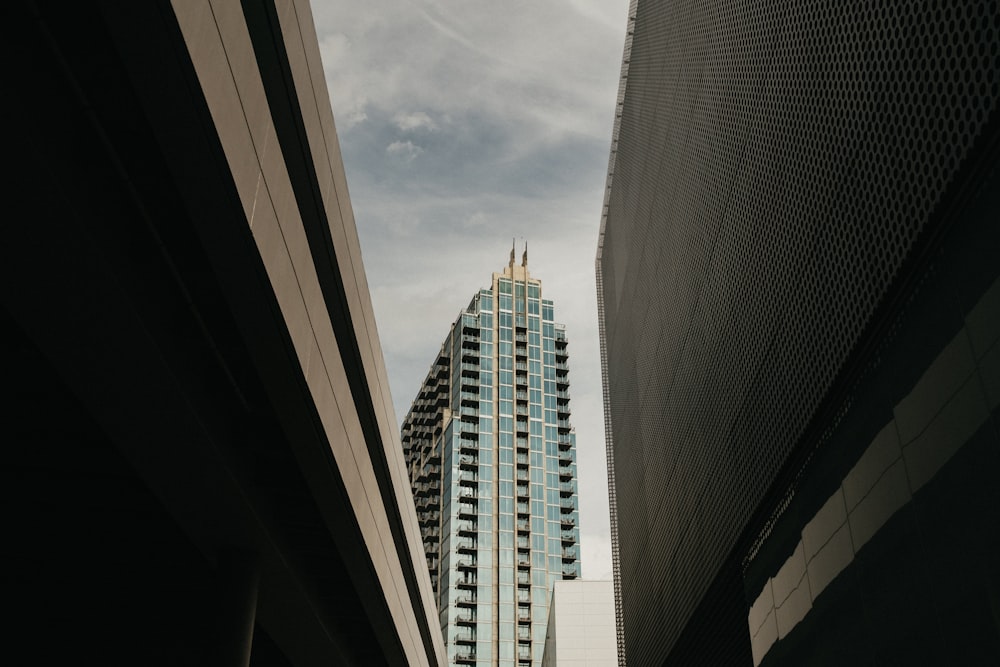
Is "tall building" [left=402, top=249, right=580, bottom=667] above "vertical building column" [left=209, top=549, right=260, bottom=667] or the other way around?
above

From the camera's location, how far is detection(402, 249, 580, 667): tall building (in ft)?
252

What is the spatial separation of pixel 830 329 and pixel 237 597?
11233mm

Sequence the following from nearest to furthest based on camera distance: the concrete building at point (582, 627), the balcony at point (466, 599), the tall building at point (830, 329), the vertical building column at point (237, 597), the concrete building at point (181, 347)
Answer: the concrete building at point (181, 347)
the tall building at point (830, 329)
the vertical building column at point (237, 597)
the concrete building at point (582, 627)
the balcony at point (466, 599)

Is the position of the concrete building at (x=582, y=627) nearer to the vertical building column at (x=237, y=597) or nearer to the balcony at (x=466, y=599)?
the balcony at (x=466, y=599)

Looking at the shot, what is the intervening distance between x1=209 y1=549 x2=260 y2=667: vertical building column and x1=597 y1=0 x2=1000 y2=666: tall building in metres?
9.34

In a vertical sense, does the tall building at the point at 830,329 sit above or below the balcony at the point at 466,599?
below

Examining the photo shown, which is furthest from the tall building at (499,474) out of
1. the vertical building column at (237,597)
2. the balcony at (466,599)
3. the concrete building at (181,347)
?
the vertical building column at (237,597)

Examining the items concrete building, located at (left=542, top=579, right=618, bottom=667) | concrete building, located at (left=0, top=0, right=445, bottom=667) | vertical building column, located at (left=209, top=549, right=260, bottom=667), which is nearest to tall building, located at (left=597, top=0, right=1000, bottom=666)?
concrete building, located at (left=0, top=0, right=445, bottom=667)

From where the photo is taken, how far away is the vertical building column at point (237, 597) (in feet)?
52.5

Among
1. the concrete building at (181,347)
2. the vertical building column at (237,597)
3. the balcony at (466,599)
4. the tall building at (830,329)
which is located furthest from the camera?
the balcony at (466,599)

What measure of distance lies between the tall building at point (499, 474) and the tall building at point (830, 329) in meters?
54.4

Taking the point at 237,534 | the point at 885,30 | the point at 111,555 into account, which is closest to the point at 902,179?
the point at 885,30

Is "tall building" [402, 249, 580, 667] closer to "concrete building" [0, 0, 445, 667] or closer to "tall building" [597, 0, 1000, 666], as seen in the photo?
"tall building" [597, 0, 1000, 666]

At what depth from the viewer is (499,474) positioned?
84.7m
